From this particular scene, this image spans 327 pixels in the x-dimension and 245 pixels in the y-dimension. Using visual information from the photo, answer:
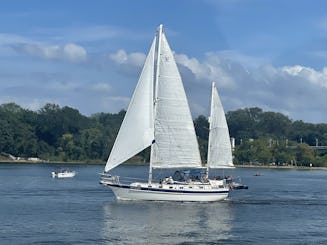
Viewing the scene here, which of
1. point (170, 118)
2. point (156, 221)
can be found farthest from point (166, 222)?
point (170, 118)

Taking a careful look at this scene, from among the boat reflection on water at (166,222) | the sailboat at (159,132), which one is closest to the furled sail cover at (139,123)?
the sailboat at (159,132)

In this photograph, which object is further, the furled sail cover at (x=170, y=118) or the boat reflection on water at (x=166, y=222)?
the furled sail cover at (x=170, y=118)

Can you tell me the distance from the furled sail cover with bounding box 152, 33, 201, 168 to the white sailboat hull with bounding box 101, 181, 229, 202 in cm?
231

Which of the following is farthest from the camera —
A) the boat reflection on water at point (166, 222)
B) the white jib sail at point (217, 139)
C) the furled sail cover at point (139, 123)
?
the white jib sail at point (217, 139)

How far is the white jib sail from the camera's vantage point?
86375 millimetres

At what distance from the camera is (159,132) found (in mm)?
71875

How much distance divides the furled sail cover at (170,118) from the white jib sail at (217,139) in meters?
13.7

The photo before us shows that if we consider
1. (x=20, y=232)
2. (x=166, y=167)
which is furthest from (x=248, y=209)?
(x=20, y=232)

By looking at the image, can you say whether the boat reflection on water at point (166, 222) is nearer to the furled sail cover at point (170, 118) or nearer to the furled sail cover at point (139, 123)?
the furled sail cover at point (170, 118)

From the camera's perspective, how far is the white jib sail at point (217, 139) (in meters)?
86.4

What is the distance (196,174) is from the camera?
78.5 meters

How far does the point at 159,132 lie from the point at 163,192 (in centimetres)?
594

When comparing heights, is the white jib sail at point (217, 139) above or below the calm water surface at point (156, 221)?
above

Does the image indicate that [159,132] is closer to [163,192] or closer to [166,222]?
[163,192]
